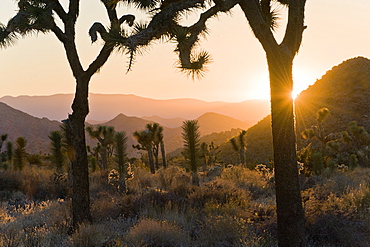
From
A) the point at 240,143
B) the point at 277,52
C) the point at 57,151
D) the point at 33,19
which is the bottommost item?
the point at 240,143

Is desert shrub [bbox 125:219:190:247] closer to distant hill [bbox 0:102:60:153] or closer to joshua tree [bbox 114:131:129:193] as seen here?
joshua tree [bbox 114:131:129:193]

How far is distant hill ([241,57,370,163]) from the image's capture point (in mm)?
42562

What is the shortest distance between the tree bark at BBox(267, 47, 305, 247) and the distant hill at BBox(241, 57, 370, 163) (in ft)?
113

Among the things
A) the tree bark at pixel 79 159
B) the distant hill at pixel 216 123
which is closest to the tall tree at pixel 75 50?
the tree bark at pixel 79 159

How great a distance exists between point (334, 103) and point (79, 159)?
4731 centimetres

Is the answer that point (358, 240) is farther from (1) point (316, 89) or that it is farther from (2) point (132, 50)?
(1) point (316, 89)

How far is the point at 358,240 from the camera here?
5773mm

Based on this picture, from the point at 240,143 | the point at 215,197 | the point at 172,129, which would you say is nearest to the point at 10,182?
the point at 215,197

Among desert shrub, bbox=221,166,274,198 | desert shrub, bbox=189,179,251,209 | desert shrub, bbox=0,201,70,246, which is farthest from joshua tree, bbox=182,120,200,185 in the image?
desert shrub, bbox=0,201,70,246

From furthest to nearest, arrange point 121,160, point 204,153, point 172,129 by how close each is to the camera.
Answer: point 172,129
point 204,153
point 121,160

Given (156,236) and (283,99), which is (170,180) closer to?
(156,236)

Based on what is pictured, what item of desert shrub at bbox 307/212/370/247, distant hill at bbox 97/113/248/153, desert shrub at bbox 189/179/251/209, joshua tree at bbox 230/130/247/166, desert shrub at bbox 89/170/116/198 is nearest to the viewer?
desert shrub at bbox 307/212/370/247

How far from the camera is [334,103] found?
156ft

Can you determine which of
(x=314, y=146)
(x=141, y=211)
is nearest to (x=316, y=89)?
(x=314, y=146)
